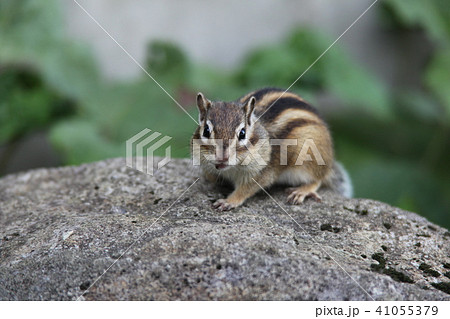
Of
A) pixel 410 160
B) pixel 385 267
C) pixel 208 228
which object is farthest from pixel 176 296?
pixel 410 160

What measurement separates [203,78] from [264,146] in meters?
3.26

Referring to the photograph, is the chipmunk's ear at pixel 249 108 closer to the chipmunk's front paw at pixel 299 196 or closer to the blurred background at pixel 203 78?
the chipmunk's front paw at pixel 299 196

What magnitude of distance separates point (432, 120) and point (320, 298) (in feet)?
17.8

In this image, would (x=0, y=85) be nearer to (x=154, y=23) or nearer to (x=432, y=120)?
(x=154, y=23)

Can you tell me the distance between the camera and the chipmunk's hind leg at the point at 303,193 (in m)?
3.78

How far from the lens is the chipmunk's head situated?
3.44 m

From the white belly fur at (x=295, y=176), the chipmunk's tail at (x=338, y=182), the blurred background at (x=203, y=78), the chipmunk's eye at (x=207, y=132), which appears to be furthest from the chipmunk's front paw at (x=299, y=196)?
the blurred background at (x=203, y=78)

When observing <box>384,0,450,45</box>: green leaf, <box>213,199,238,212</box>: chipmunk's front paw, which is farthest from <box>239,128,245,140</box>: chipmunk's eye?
<box>384,0,450,45</box>: green leaf

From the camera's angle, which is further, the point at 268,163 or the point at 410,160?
the point at 410,160

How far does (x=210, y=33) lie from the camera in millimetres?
8023

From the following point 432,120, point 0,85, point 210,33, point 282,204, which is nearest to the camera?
point 282,204

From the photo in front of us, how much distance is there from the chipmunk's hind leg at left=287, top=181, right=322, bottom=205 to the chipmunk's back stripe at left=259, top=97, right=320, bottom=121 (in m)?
0.53

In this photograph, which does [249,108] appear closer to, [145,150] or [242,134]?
[242,134]

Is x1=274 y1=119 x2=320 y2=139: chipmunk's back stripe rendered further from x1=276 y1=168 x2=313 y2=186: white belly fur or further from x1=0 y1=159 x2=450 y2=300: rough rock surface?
x1=0 y1=159 x2=450 y2=300: rough rock surface
